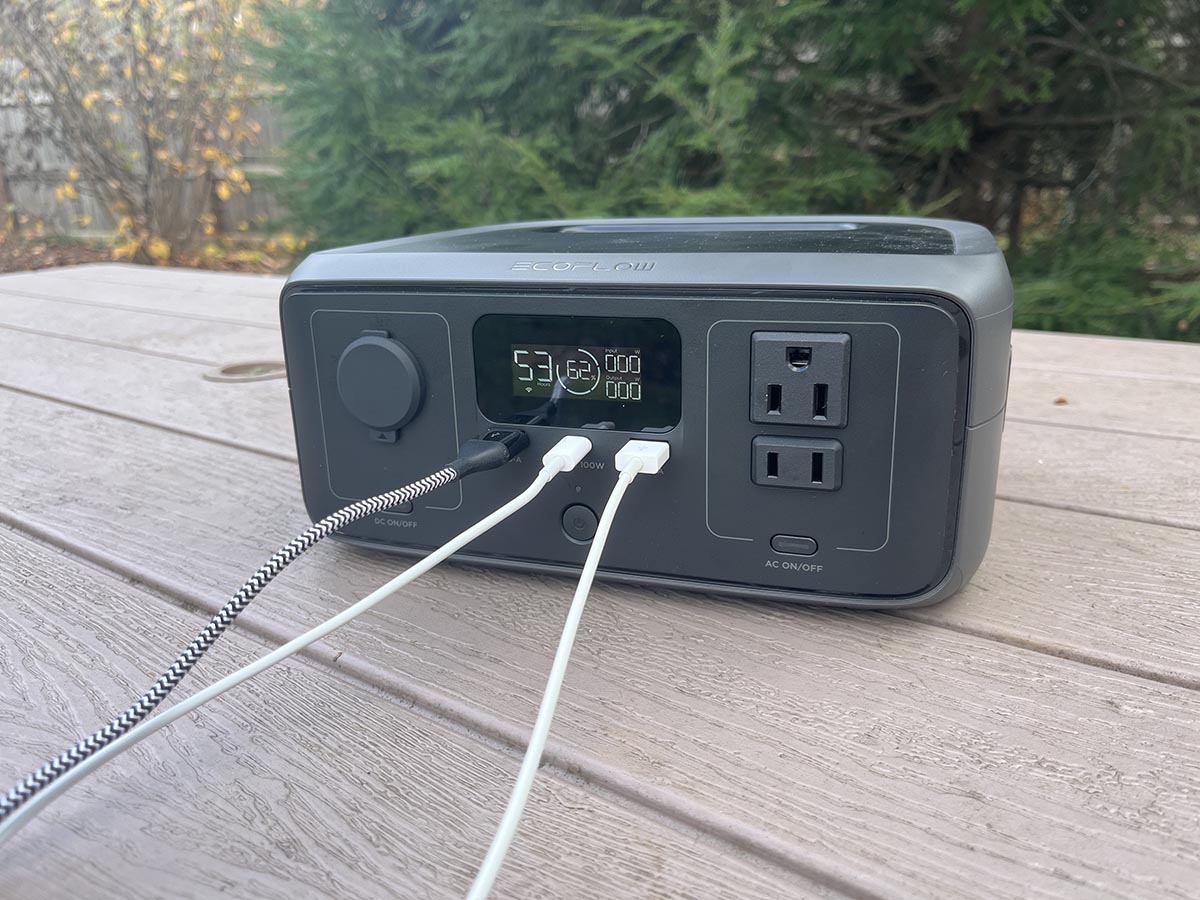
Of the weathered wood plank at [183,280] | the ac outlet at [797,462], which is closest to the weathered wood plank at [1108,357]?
the ac outlet at [797,462]

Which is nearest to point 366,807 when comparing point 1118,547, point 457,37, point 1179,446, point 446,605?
point 446,605

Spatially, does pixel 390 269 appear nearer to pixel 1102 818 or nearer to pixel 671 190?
pixel 1102 818

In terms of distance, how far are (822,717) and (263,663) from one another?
9.4 inches

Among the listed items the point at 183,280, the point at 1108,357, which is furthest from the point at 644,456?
the point at 183,280

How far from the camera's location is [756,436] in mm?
458

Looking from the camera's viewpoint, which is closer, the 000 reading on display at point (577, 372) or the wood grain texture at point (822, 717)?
the wood grain texture at point (822, 717)

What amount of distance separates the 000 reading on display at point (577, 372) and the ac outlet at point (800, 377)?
7 cm

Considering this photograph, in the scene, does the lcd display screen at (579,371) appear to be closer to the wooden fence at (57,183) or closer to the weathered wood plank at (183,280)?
the weathered wood plank at (183,280)

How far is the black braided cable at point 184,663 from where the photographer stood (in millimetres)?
304

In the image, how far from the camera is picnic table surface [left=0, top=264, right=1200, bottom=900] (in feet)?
1.01

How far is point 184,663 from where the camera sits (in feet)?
1.18

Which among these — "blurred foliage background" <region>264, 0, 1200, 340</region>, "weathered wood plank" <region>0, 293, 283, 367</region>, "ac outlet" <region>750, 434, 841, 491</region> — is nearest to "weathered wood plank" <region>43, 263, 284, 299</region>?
"weathered wood plank" <region>0, 293, 283, 367</region>

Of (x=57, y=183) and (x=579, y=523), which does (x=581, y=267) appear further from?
(x=57, y=183)

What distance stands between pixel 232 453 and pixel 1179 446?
81cm
